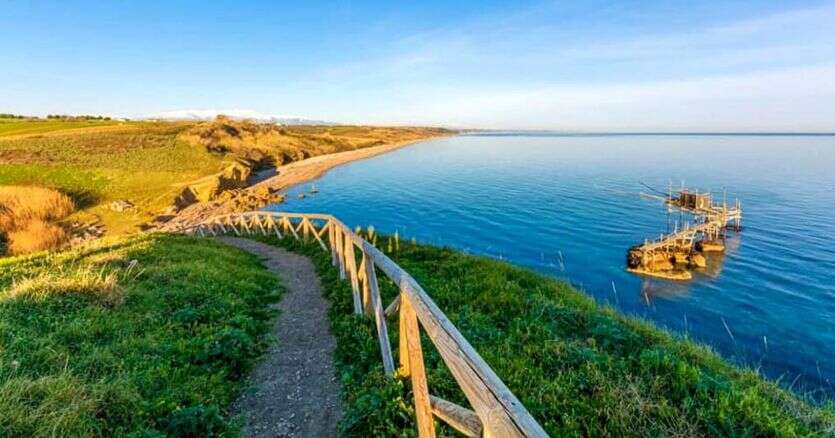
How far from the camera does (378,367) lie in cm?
566

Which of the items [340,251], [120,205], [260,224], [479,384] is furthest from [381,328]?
[120,205]

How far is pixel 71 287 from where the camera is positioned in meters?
7.93

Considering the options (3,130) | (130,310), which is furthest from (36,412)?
(3,130)

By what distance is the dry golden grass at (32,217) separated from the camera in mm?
22797

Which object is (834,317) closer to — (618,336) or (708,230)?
(708,230)

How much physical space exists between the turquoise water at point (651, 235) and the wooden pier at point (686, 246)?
105cm

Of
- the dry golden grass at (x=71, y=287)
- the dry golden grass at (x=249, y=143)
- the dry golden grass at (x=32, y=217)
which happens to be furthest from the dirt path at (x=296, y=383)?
the dry golden grass at (x=249, y=143)

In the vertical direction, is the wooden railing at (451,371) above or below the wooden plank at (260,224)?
above

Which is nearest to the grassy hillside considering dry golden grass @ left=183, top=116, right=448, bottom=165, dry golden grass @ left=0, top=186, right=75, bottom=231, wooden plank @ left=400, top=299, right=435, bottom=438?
dry golden grass @ left=183, top=116, right=448, bottom=165

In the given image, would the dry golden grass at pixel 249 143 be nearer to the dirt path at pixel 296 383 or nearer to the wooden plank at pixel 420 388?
the dirt path at pixel 296 383

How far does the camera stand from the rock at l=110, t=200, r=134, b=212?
117ft

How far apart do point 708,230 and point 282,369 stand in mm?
41700

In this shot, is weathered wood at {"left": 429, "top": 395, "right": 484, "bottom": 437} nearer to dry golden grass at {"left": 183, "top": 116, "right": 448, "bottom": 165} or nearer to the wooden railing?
the wooden railing

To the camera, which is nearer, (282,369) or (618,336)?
(282,369)
